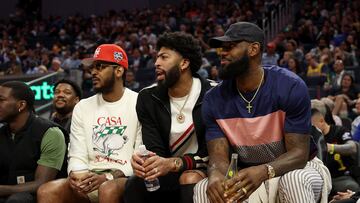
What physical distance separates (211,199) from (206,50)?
36.6ft

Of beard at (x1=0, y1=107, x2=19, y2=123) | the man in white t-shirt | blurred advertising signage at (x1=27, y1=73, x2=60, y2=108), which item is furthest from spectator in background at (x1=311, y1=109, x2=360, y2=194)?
blurred advertising signage at (x1=27, y1=73, x2=60, y2=108)

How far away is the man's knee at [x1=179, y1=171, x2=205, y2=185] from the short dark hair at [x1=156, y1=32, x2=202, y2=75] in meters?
0.85

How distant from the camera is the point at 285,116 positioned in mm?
4039

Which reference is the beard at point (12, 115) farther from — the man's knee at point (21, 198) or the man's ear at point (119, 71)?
the man's ear at point (119, 71)

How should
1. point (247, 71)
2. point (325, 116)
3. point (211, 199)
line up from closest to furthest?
1. point (211, 199)
2. point (247, 71)
3. point (325, 116)

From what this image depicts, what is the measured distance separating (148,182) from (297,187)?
0.94 m

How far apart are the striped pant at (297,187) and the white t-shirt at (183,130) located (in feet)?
1.78

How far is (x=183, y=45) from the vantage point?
4648 millimetres

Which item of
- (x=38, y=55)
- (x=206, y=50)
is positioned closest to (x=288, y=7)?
(x=206, y=50)

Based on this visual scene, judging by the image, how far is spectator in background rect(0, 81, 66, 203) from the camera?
502 cm

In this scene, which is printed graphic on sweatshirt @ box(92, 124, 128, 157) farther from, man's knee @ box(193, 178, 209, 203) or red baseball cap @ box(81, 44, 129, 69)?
man's knee @ box(193, 178, 209, 203)

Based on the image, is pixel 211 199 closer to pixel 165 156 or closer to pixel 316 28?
pixel 165 156

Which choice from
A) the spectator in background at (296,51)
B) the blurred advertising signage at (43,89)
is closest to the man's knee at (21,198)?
the blurred advertising signage at (43,89)

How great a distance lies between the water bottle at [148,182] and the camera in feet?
13.5
